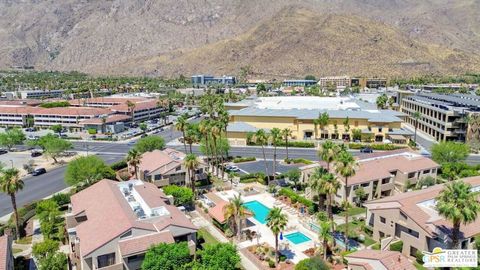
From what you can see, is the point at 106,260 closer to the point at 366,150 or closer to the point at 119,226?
the point at 119,226

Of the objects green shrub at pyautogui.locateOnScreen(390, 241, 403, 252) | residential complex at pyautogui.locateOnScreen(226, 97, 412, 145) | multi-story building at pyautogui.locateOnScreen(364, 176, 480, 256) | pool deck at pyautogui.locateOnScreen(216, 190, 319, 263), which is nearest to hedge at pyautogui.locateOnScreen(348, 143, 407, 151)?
residential complex at pyautogui.locateOnScreen(226, 97, 412, 145)

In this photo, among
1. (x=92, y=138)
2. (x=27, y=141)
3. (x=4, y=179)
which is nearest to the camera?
(x=4, y=179)

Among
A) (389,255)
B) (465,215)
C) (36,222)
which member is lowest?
(36,222)

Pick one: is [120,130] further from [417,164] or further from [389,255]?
[389,255]

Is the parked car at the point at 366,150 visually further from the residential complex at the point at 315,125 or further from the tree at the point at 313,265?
the tree at the point at 313,265

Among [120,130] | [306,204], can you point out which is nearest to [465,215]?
[306,204]

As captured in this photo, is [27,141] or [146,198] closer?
[146,198]

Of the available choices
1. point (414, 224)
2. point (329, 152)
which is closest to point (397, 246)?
point (414, 224)
